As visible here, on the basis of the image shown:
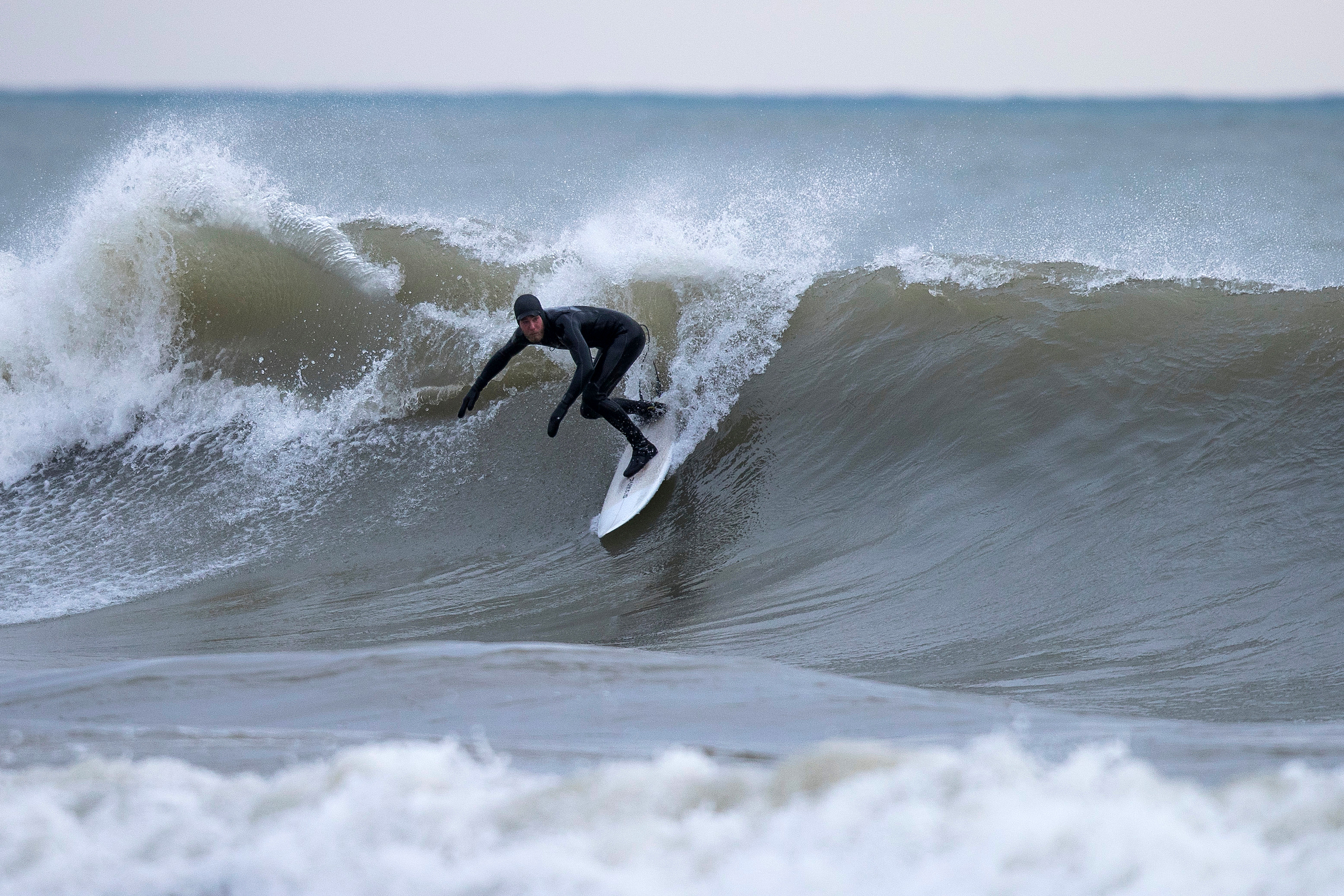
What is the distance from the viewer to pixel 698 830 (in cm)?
226

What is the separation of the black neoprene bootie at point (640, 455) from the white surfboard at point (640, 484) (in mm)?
36

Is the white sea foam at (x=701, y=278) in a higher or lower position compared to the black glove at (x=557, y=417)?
higher

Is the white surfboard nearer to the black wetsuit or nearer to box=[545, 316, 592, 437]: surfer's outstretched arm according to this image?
the black wetsuit

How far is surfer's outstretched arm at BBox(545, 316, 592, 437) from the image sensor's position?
6.21 metres

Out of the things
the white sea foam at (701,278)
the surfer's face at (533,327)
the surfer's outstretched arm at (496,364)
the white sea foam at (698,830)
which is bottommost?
the white sea foam at (698,830)

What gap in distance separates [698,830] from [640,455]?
4812 mm

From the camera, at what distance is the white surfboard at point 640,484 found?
22.5 ft

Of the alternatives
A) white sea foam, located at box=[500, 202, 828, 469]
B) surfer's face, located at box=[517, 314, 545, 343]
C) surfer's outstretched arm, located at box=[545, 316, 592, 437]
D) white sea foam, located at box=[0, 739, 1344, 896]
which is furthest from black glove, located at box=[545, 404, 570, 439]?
white sea foam, located at box=[0, 739, 1344, 896]

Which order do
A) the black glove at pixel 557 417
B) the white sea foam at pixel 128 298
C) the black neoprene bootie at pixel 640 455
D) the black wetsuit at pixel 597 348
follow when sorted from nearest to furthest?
the black glove at pixel 557 417
the black wetsuit at pixel 597 348
the black neoprene bootie at pixel 640 455
the white sea foam at pixel 128 298

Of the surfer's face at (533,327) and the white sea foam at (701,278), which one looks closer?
the surfer's face at (533,327)

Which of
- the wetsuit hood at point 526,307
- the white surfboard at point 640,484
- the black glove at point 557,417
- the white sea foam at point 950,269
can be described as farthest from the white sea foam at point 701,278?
the wetsuit hood at point 526,307

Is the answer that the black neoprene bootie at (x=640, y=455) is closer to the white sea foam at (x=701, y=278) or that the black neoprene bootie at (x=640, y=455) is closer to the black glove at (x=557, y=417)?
the black glove at (x=557, y=417)

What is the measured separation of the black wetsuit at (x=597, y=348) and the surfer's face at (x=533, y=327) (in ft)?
0.10

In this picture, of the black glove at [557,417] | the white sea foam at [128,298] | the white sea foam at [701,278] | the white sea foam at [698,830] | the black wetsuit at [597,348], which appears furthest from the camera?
the white sea foam at [128,298]
